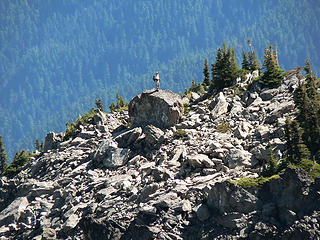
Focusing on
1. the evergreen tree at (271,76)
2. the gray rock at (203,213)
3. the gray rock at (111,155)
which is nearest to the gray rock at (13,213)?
the gray rock at (111,155)

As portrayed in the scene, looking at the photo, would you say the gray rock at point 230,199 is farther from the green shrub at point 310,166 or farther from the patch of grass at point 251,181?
the green shrub at point 310,166

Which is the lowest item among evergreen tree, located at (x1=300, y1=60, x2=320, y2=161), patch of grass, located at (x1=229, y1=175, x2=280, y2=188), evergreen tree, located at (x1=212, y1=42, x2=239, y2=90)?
patch of grass, located at (x1=229, y1=175, x2=280, y2=188)

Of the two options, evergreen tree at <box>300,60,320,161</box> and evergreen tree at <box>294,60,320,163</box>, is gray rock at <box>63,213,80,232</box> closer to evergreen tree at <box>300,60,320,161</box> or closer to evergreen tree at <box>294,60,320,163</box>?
evergreen tree at <box>294,60,320,163</box>

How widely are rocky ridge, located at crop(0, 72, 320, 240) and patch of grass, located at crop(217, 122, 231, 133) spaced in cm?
18

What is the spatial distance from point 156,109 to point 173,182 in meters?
16.5

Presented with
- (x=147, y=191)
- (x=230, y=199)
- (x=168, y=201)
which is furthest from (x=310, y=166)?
(x=147, y=191)

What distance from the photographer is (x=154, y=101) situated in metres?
52.7

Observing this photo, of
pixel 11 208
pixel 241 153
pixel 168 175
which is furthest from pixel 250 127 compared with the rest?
pixel 11 208

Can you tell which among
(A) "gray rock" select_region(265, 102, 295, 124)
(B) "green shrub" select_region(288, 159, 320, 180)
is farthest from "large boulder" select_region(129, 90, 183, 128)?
(B) "green shrub" select_region(288, 159, 320, 180)

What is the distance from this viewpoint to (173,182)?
37969 mm

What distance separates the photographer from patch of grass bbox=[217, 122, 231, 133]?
151 ft

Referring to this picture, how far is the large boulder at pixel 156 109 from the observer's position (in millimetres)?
51781

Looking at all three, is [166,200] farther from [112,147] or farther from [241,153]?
[112,147]

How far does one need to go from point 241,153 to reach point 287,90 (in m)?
17.4
